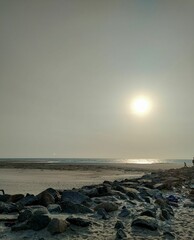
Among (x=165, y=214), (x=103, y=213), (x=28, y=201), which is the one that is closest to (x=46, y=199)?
(x=28, y=201)

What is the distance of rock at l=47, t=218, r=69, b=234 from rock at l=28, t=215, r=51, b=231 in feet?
0.74

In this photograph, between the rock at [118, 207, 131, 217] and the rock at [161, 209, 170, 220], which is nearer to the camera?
the rock at [161, 209, 170, 220]

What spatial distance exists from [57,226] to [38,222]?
2.42ft

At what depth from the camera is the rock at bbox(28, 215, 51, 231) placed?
9.67 metres

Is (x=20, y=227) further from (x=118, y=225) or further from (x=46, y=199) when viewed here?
(x=46, y=199)

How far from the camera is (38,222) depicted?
385 inches

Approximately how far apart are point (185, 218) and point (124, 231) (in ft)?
11.6

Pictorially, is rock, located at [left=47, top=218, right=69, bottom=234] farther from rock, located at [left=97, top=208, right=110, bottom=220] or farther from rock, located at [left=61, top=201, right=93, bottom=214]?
rock, located at [left=61, top=201, right=93, bottom=214]

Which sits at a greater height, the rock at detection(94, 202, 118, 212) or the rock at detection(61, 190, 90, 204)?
the rock at detection(61, 190, 90, 204)

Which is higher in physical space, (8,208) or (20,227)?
(8,208)

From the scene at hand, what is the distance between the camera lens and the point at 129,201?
15.5m

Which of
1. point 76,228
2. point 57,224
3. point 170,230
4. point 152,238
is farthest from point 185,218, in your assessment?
point 57,224

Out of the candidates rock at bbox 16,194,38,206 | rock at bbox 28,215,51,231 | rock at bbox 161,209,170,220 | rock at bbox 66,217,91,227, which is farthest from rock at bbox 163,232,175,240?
rock at bbox 16,194,38,206

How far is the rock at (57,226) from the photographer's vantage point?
935cm
